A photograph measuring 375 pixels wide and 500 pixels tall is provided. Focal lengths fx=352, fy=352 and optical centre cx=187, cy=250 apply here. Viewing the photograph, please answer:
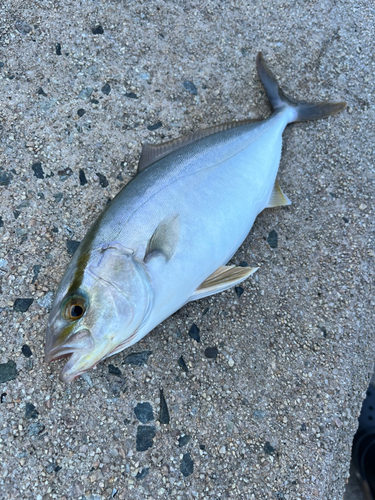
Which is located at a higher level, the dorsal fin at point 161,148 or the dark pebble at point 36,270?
the dorsal fin at point 161,148

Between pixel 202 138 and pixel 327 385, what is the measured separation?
1.57 m

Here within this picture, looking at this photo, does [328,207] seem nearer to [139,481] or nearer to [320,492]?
[320,492]

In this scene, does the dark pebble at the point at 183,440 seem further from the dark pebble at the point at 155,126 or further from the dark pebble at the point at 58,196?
the dark pebble at the point at 155,126

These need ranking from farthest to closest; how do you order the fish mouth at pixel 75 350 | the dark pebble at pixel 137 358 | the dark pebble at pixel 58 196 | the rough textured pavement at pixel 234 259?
1. the dark pebble at pixel 58 196
2. the dark pebble at pixel 137 358
3. the rough textured pavement at pixel 234 259
4. the fish mouth at pixel 75 350

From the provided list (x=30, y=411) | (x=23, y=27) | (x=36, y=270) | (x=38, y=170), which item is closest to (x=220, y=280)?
(x=36, y=270)

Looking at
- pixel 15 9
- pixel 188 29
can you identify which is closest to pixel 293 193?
pixel 188 29

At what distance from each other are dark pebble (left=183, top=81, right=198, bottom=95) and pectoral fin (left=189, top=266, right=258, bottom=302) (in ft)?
4.30

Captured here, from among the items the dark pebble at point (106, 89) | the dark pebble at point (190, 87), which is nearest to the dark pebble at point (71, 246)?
the dark pebble at point (106, 89)

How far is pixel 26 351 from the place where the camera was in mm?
1810

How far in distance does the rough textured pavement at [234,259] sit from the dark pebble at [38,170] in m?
0.01

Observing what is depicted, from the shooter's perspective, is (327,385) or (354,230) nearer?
(327,385)

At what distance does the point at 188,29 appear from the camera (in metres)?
2.54

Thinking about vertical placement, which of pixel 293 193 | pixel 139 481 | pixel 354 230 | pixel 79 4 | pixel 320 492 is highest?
pixel 79 4

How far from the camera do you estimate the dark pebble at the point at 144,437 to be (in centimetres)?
174
